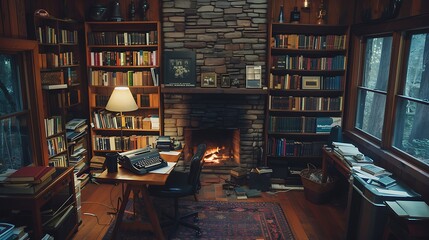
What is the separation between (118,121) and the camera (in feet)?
16.0

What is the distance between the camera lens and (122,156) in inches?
128

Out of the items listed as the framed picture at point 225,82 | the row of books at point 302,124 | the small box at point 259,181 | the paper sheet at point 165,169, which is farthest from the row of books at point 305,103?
the paper sheet at point 165,169

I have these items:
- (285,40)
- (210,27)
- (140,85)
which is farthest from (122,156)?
(285,40)

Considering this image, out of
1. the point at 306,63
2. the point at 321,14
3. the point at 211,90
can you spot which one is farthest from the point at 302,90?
the point at 211,90

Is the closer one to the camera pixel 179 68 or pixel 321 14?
pixel 321 14

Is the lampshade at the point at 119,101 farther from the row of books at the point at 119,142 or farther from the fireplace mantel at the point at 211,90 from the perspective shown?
the row of books at the point at 119,142

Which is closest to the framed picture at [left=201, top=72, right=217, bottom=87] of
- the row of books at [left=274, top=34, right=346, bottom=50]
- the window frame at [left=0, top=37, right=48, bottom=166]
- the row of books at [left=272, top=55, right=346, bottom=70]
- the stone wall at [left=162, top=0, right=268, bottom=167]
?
the stone wall at [left=162, top=0, right=268, bottom=167]

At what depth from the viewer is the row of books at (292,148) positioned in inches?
188

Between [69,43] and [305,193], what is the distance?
3.82 metres

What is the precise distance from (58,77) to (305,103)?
134 inches

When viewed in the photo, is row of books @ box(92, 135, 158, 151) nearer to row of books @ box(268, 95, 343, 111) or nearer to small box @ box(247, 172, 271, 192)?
small box @ box(247, 172, 271, 192)

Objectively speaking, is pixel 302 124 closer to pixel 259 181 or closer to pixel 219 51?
pixel 259 181

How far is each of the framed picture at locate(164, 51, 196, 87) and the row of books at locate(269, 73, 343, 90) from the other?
3.89 ft

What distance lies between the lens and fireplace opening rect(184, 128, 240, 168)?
5133mm
